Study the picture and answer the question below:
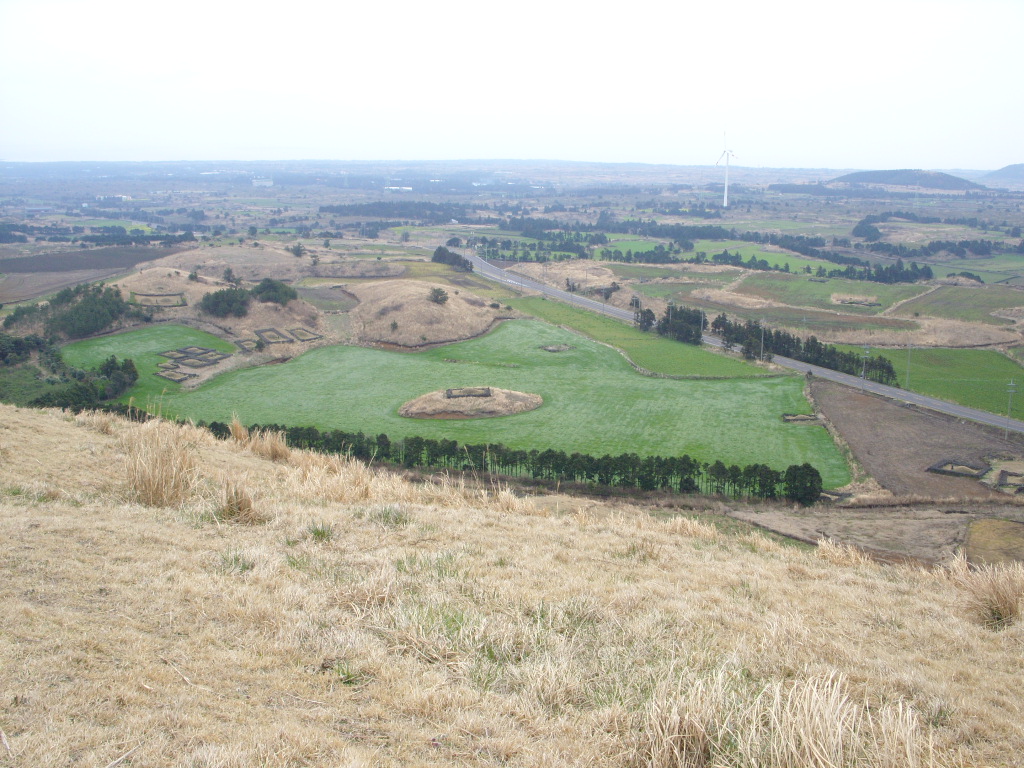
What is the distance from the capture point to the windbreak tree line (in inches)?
1371

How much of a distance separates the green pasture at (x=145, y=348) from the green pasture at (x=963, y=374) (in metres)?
59.7

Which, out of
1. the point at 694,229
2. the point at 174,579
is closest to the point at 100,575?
the point at 174,579

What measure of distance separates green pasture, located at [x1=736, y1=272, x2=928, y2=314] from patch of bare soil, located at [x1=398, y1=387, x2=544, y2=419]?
179ft

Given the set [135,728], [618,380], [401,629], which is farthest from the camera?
[618,380]

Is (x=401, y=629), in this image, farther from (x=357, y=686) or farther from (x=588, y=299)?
(x=588, y=299)

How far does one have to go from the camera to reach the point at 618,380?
58969mm

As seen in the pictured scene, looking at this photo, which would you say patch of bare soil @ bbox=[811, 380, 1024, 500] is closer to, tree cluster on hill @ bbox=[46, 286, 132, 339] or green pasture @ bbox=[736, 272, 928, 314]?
green pasture @ bbox=[736, 272, 928, 314]

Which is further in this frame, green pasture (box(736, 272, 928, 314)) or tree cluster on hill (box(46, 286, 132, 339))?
green pasture (box(736, 272, 928, 314))

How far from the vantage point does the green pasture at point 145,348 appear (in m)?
54.7

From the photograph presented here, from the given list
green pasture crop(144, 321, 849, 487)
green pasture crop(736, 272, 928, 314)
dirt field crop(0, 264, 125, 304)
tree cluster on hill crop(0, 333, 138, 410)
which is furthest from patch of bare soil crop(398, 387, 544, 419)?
dirt field crop(0, 264, 125, 304)

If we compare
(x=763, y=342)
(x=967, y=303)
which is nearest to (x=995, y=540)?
(x=763, y=342)

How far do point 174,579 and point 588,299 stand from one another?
9071 centimetres

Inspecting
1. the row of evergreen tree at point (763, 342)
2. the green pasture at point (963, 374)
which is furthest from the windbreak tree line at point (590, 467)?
the row of evergreen tree at point (763, 342)

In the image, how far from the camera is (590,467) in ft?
119
